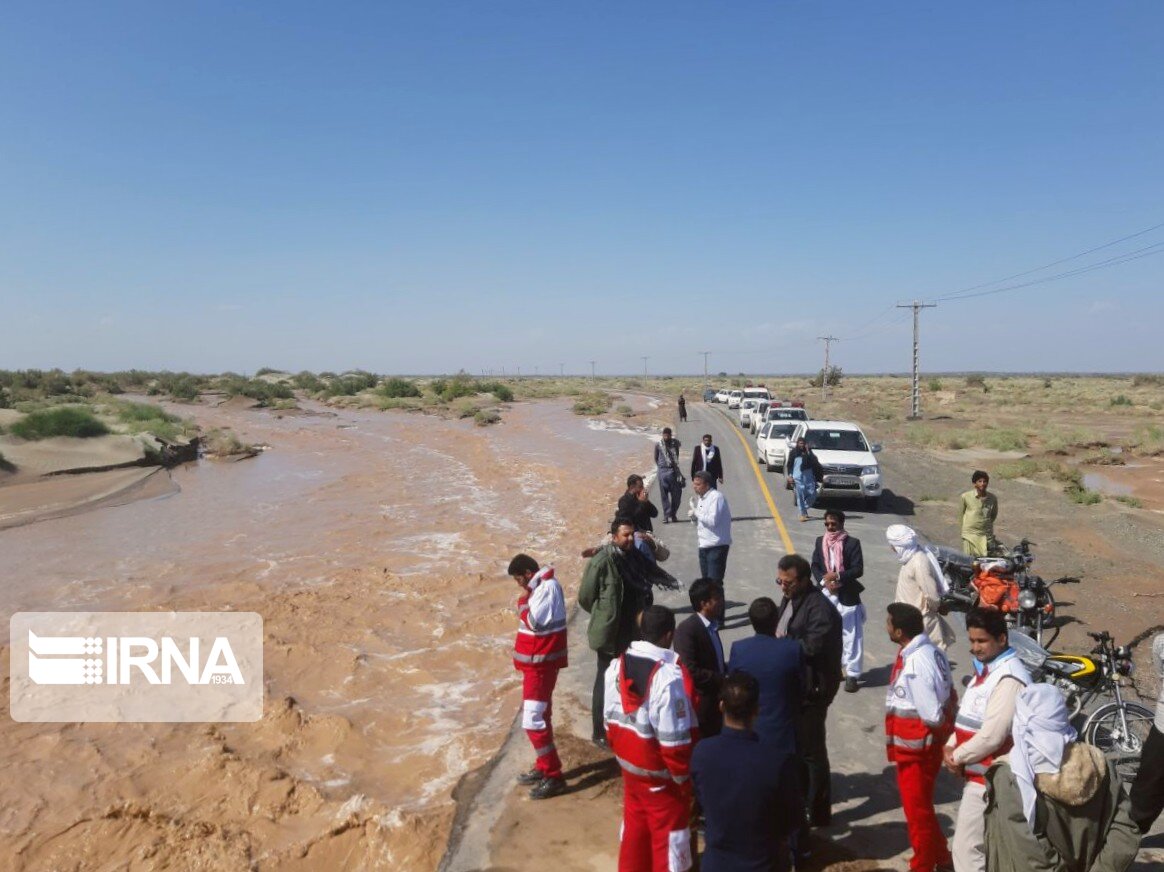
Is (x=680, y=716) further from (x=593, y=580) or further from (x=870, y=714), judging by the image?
(x=870, y=714)

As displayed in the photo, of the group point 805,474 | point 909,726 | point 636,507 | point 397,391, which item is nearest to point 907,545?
point 909,726

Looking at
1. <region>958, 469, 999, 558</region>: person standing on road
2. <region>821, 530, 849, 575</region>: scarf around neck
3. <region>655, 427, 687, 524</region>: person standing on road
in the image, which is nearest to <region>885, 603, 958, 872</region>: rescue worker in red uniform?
<region>821, 530, 849, 575</region>: scarf around neck

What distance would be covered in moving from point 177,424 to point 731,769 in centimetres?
4350

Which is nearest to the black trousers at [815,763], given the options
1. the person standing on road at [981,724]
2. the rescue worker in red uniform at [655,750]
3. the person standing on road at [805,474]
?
the person standing on road at [981,724]

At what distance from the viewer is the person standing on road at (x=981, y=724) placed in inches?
147

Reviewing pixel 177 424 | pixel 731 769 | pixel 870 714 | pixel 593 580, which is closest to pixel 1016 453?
pixel 870 714

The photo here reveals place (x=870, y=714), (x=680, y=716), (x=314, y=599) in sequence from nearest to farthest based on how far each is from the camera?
(x=680, y=716) → (x=870, y=714) → (x=314, y=599)

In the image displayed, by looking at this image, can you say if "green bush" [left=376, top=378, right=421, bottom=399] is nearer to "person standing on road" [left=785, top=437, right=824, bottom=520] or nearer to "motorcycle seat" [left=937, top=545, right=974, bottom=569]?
"person standing on road" [left=785, top=437, right=824, bottom=520]

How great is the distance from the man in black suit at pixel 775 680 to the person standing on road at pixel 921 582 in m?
2.05

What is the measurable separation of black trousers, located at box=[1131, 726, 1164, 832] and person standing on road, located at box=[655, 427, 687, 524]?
359 inches

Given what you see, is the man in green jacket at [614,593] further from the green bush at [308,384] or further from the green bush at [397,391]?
the green bush at [308,384]

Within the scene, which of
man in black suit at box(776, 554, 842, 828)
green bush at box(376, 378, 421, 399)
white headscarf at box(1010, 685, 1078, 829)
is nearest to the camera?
white headscarf at box(1010, 685, 1078, 829)

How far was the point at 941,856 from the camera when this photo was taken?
4.30 m

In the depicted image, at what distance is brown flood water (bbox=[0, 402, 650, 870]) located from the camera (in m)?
5.84
